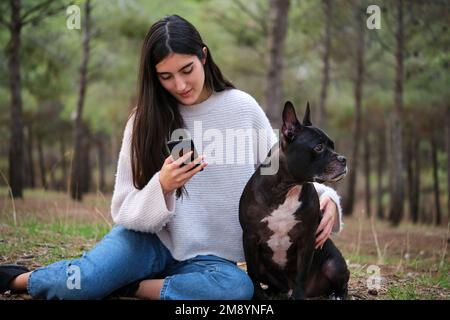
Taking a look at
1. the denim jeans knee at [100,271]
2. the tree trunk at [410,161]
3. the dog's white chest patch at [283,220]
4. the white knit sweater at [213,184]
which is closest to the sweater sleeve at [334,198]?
the white knit sweater at [213,184]

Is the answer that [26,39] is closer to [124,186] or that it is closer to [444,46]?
[444,46]

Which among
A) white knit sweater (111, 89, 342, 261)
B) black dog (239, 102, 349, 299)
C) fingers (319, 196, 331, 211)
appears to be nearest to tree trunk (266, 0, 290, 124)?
white knit sweater (111, 89, 342, 261)

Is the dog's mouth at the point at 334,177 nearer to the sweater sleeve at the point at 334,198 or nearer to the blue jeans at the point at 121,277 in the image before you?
the sweater sleeve at the point at 334,198

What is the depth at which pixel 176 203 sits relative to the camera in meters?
3.72

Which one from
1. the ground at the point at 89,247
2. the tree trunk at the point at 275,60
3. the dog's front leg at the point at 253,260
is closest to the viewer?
the dog's front leg at the point at 253,260

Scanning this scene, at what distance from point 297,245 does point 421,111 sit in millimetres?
17967

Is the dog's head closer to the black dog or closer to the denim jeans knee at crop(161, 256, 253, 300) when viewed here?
the black dog

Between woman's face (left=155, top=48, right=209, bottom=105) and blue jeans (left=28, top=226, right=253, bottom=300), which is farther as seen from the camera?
woman's face (left=155, top=48, right=209, bottom=105)

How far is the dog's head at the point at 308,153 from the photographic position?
10.5 ft

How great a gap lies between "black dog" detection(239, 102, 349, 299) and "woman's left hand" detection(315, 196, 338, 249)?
0.07m

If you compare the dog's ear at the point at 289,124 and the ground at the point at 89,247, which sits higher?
the dog's ear at the point at 289,124

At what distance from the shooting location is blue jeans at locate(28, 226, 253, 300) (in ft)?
11.0

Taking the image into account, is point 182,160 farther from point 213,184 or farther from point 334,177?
point 334,177

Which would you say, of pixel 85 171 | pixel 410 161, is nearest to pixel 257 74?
pixel 410 161
